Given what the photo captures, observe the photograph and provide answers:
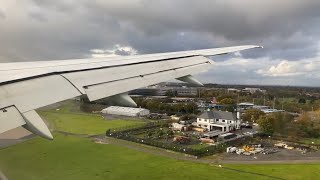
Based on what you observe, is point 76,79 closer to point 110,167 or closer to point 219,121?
point 110,167

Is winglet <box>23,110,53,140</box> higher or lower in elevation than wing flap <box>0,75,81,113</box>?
lower

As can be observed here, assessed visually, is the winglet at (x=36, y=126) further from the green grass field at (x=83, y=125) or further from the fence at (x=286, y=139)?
the green grass field at (x=83, y=125)

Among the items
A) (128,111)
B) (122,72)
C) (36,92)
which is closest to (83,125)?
(128,111)

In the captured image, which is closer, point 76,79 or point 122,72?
point 76,79

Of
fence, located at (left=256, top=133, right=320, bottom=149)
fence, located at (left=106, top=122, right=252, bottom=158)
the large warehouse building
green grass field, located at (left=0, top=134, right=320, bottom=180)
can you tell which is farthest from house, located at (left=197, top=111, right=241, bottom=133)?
green grass field, located at (left=0, top=134, right=320, bottom=180)

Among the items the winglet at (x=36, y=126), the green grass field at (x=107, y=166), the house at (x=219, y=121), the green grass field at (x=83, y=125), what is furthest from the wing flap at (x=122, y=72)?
the house at (x=219, y=121)

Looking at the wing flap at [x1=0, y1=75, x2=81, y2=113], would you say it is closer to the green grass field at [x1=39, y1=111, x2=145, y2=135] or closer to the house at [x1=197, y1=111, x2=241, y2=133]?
the green grass field at [x1=39, y1=111, x2=145, y2=135]
